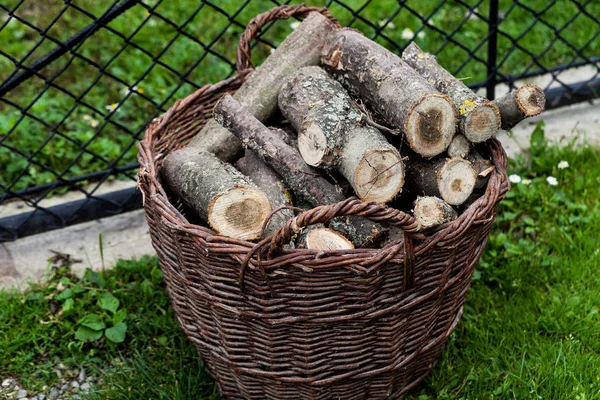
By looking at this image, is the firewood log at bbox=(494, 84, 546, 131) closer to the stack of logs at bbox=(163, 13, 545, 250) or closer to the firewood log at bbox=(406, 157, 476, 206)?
the stack of logs at bbox=(163, 13, 545, 250)

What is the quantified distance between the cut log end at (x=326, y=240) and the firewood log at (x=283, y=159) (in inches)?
3.5

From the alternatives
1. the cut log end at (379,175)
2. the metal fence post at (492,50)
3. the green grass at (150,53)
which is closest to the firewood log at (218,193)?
the cut log end at (379,175)

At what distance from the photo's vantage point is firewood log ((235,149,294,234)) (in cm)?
208

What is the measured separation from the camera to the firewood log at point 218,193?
76.0 inches

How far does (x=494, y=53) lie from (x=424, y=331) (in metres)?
1.60

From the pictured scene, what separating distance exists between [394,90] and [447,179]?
1.03 feet

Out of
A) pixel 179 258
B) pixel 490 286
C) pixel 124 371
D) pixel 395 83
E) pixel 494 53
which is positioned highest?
pixel 395 83

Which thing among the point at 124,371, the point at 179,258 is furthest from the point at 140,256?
the point at 179,258

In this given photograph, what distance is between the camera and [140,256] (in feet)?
9.42

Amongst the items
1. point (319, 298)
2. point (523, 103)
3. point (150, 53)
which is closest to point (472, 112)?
point (523, 103)

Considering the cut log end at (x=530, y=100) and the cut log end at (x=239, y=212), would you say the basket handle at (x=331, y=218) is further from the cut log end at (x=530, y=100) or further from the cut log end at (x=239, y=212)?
the cut log end at (x=530, y=100)

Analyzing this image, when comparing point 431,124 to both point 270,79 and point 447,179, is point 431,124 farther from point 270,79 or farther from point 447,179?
point 270,79

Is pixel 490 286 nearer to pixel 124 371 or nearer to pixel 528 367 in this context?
pixel 528 367

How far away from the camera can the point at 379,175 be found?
198cm
